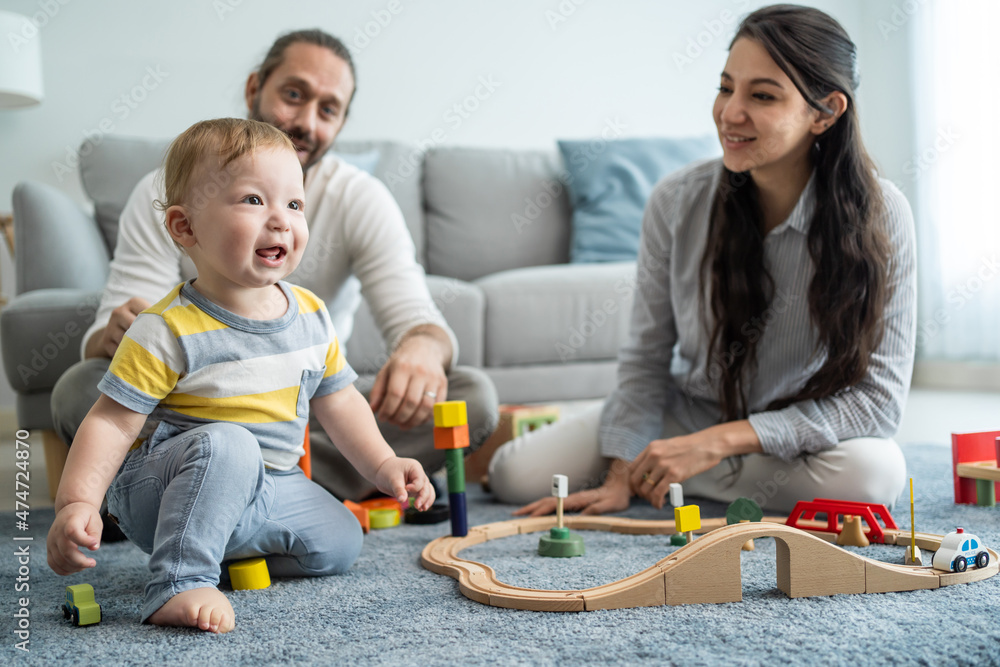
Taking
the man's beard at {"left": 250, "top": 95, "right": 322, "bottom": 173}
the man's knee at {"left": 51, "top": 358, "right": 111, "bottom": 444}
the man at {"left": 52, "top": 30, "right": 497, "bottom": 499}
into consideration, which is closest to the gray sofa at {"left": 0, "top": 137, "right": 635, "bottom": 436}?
the man at {"left": 52, "top": 30, "right": 497, "bottom": 499}

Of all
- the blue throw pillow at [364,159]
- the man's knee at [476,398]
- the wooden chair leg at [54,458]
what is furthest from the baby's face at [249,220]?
the blue throw pillow at [364,159]

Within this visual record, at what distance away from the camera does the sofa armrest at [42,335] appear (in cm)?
153

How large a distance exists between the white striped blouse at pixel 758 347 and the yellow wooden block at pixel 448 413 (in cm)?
40

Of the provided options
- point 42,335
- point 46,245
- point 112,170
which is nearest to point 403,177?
point 112,170

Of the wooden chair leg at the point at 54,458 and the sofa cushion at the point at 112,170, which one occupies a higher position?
the sofa cushion at the point at 112,170

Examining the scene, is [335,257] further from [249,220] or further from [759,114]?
[759,114]

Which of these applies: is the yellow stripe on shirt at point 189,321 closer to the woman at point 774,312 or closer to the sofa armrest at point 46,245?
the woman at point 774,312

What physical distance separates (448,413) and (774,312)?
589 millimetres

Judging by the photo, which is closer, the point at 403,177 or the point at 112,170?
the point at 112,170

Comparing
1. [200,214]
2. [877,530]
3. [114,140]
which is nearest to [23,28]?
[114,140]

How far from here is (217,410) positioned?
0.91 m

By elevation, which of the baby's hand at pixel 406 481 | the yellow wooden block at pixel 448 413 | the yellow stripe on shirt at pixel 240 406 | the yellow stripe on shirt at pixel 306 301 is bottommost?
the baby's hand at pixel 406 481

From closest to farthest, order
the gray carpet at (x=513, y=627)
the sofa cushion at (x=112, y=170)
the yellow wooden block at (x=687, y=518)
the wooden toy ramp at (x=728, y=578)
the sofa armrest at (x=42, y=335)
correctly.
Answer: the gray carpet at (x=513, y=627)
the wooden toy ramp at (x=728, y=578)
the yellow wooden block at (x=687, y=518)
the sofa armrest at (x=42, y=335)
the sofa cushion at (x=112, y=170)

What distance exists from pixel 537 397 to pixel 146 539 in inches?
53.4
